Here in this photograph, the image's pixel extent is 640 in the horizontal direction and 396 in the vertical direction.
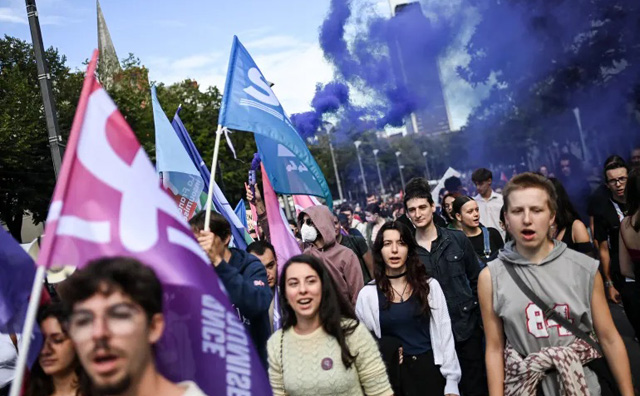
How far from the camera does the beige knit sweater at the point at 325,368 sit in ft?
12.6

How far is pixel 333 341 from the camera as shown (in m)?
3.92

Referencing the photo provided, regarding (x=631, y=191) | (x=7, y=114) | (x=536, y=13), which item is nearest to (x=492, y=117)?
(x=536, y=13)

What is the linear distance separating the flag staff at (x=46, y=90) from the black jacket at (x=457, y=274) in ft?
16.4

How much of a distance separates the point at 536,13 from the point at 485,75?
285 centimetres

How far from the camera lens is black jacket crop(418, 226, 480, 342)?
5.43 metres

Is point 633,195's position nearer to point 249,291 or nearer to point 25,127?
point 249,291

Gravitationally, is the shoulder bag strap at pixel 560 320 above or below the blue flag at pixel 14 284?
below

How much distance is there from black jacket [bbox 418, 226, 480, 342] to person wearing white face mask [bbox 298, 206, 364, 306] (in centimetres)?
77

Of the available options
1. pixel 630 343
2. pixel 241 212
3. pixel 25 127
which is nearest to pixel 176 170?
pixel 630 343

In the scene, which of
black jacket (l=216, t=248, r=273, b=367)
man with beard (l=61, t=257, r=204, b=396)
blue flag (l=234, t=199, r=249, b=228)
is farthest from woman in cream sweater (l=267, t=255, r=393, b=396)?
blue flag (l=234, t=199, r=249, b=228)

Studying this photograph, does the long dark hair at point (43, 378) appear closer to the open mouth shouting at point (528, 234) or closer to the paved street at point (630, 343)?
the open mouth shouting at point (528, 234)

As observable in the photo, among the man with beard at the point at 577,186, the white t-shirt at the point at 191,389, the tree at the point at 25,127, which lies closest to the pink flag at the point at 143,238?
the white t-shirt at the point at 191,389

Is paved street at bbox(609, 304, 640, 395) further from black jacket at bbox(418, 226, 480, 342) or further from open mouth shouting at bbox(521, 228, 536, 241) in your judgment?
open mouth shouting at bbox(521, 228, 536, 241)

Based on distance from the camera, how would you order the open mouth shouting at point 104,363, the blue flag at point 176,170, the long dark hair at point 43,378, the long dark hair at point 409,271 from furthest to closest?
the blue flag at point 176,170, the long dark hair at point 409,271, the long dark hair at point 43,378, the open mouth shouting at point 104,363
